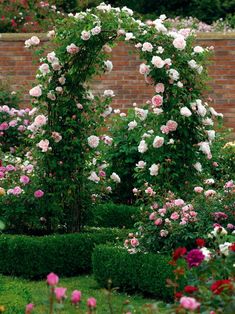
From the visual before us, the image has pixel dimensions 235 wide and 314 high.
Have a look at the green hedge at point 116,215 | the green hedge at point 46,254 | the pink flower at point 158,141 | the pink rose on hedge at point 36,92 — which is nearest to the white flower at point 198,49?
the pink flower at point 158,141

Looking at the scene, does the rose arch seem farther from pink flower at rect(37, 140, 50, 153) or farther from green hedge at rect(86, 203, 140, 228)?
green hedge at rect(86, 203, 140, 228)

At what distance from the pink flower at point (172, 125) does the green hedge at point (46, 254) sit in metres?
1.07

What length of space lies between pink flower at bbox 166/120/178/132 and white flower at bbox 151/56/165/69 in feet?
1.66

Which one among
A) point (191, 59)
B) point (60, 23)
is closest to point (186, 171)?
point (191, 59)

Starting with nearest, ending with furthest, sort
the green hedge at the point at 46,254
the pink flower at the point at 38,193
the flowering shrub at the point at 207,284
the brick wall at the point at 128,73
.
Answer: the flowering shrub at the point at 207,284
the green hedge at the point at 46,254
the pink flower at the point at 38,193
the brick wall at the point at 128,73

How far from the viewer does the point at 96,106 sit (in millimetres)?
9477

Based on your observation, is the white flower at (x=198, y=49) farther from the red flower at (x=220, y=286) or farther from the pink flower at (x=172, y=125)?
the red flower at (x=220, y=286)

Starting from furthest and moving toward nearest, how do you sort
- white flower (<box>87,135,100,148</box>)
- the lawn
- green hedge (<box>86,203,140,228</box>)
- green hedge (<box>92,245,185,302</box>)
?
1. green hedge (<box>86,203,140,228</box>)
2. white flower (<box>87,135,100,148</box>)
3. green hedge (<box>92,245,185,302</box>)
4. the lawn

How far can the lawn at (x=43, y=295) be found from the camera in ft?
20.0

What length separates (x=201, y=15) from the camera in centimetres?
2083

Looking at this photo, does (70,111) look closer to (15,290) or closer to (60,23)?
(60,23)

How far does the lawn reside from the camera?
6085mm

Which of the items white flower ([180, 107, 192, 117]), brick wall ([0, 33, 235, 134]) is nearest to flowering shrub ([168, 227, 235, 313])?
white flower ([180, 107, 192, 117])

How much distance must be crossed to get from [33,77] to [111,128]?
119 inches
